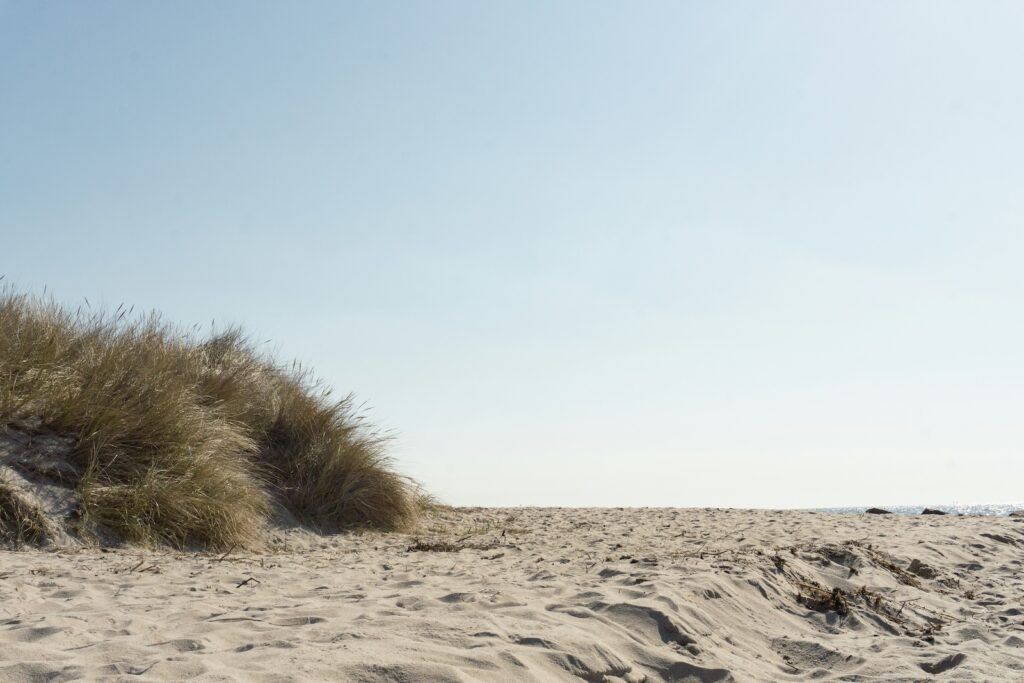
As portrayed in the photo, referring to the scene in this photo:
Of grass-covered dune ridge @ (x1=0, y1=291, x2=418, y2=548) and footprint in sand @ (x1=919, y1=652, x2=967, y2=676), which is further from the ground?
grass-covered dune ridge @ (x1=0, y1=291, x2=418, y2=548)

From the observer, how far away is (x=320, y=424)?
8.61 metres

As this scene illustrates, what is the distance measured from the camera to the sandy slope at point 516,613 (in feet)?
10.1

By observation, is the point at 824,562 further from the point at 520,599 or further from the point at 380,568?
the point at 380,568

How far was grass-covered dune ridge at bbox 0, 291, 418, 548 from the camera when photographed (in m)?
6.12

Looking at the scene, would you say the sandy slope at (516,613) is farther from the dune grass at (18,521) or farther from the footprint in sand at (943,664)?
the dune grass at (18,521)

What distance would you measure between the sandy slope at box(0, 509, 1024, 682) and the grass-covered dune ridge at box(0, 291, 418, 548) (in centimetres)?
59

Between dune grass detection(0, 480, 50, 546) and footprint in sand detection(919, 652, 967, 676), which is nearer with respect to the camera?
footprint in sand detection(919, 652, 967, 676)

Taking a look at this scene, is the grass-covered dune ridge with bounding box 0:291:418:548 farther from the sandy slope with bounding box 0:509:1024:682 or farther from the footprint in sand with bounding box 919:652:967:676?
the footprint in sand with bounding box 919:652:967:676

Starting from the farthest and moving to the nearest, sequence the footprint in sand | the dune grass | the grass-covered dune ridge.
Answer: the grass-covered dune ridge
the dune grass
the footprint in sand

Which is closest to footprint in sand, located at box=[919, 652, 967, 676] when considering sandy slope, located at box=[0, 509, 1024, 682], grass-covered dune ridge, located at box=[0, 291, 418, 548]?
sandy slope, located at box=[0, 509, 1024, 682]

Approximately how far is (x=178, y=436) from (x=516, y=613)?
4099 millimetres

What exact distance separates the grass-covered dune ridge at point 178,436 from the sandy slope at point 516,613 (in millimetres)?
592

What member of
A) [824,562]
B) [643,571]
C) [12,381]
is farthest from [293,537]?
[824,562]

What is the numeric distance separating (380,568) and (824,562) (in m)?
3.44
